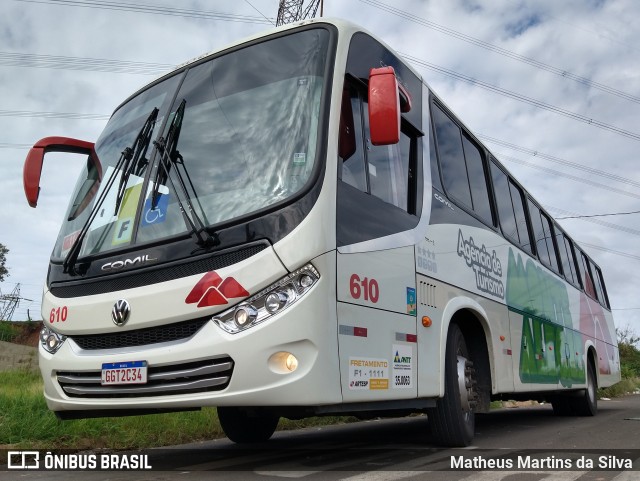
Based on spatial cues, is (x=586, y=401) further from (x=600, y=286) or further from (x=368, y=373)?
(x=368, y=373)

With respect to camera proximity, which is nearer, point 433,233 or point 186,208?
point 186,208

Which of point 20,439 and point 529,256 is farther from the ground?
point 529,256

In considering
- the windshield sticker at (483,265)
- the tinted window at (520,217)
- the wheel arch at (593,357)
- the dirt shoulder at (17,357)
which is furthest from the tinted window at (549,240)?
the dirt shoulder at (17,357)

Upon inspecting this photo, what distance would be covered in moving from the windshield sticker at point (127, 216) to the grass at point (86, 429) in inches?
90.3

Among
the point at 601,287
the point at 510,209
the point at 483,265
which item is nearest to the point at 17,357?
the point at 601,287

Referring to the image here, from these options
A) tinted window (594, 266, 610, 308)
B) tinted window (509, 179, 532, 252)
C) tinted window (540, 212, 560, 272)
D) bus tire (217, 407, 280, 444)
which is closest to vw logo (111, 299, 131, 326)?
bus tire (217, 407, 280, 444)

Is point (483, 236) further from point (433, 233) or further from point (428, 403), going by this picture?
point (428, 403)

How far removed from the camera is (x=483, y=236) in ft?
23.6

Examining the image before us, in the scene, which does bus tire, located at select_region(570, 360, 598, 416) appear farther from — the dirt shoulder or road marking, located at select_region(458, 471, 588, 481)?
the dirt shoulder

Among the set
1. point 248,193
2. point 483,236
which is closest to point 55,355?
point 248,193

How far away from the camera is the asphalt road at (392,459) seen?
455cm

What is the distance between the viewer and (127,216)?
4.78m

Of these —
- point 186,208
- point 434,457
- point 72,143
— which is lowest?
point 434,457

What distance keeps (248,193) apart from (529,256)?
19.5 ft
